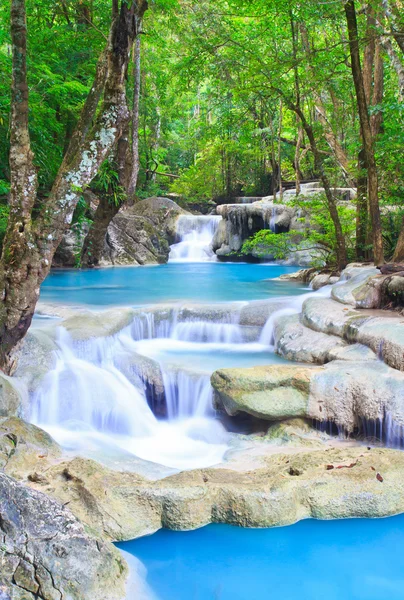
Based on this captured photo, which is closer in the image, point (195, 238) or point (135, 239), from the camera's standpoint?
point (135, 239)

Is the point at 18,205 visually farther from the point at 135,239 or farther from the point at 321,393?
the point at 135,239

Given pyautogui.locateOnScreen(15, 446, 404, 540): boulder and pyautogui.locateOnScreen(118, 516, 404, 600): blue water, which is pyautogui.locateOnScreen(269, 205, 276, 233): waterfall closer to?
pyautogui.locateOnScreen(15, 446, 404, 540): boulder

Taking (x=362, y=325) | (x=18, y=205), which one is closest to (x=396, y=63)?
(x=362, y=325)

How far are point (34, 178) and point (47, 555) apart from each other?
3.52 metres

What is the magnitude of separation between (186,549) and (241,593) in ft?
1.83

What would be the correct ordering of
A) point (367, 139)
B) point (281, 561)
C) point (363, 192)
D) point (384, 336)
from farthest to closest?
1. point (363, 192)
2. point (367, 139)
3. point (384, 336)
4. point (281, 561)

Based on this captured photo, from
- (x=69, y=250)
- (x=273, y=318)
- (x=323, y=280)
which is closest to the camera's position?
(x=273, y=318)

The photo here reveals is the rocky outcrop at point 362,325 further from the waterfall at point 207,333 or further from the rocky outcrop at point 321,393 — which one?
the waterfall at point 207,333

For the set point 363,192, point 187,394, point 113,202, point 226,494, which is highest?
point 113,202

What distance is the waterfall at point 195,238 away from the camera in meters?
22.0

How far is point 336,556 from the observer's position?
12.1ft

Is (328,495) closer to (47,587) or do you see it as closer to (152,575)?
(152,575)

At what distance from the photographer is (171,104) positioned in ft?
80.5

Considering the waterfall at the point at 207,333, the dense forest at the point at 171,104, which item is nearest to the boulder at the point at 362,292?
the dense forest at the point at 171,104
